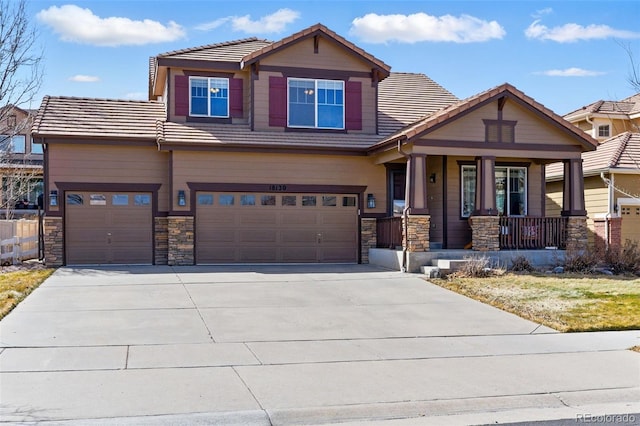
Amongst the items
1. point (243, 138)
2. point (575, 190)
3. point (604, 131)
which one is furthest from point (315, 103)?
point (604, 131)

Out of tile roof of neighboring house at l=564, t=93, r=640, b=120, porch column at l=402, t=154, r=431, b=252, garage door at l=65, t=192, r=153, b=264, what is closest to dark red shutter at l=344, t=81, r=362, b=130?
porch column at l=402, t=154, r=431, b=252

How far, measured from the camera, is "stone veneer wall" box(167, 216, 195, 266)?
21.0m

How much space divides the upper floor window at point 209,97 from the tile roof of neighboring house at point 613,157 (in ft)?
40.9

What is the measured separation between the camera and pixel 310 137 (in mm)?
22391

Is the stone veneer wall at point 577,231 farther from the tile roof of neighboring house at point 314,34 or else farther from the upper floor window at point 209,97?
the upper floor window at point 209,97

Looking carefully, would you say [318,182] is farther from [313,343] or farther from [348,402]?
[348,402]

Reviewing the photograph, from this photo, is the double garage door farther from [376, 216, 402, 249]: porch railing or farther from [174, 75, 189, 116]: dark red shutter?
[174, 75, 189, 116]: dark red shutter

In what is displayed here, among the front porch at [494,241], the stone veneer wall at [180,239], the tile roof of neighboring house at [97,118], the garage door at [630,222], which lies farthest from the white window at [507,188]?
the tile roof of neighboring house at [97,118]

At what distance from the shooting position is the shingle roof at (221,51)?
72.9 feet

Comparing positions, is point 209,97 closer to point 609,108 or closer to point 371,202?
point 371,202

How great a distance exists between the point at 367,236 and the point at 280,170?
3582 millimetres

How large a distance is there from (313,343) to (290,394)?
2.94 m

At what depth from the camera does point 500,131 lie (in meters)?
20.4

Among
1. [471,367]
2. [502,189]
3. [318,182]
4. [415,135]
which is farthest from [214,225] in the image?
[471,367]
